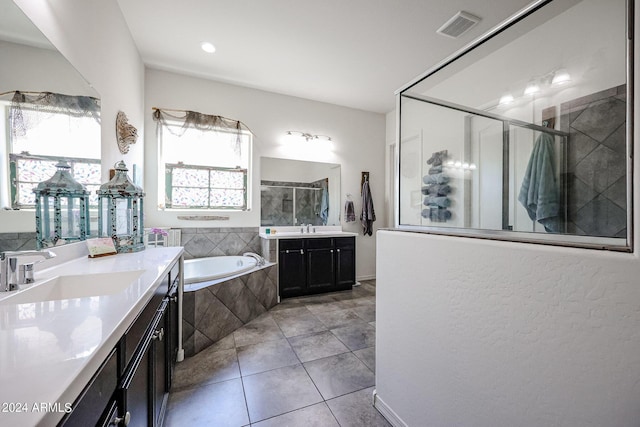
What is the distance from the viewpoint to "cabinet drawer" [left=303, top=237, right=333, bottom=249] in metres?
3.36

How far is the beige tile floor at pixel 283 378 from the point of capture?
1.37 m

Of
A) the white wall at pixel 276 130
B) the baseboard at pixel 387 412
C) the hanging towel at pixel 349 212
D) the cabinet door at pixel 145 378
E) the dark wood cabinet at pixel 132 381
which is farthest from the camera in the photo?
the hanging towel at pixel 349 212

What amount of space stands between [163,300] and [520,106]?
2.96 m

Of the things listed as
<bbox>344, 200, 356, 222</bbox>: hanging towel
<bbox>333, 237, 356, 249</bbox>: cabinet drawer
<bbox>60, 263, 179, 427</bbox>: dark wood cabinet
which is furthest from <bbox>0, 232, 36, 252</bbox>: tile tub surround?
<bbox>344, 200, 356, 222</bbox>: hanging towel

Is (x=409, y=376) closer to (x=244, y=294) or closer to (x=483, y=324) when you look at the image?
(x=483, y=324)

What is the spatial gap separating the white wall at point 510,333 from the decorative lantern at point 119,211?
1.73m

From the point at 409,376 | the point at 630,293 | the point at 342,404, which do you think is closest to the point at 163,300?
the point at 342,404

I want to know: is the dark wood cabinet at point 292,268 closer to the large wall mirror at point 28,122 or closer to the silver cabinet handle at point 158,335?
the silver cabinet handle at point 158,335

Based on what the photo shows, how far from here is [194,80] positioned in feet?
10.4

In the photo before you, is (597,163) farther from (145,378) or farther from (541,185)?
(145,378)

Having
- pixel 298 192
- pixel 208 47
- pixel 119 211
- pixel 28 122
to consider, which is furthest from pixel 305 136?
pixel 28 122

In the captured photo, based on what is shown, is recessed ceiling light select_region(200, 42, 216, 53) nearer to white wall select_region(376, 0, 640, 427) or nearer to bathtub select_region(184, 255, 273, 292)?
bathtub select_region(184, 255, 273, 292)

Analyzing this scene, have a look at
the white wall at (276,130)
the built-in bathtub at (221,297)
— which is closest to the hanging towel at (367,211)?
the white wall at (276,130)

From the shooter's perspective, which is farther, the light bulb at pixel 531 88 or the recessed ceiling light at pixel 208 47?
the recessed ceiling light at pixel 208 47
